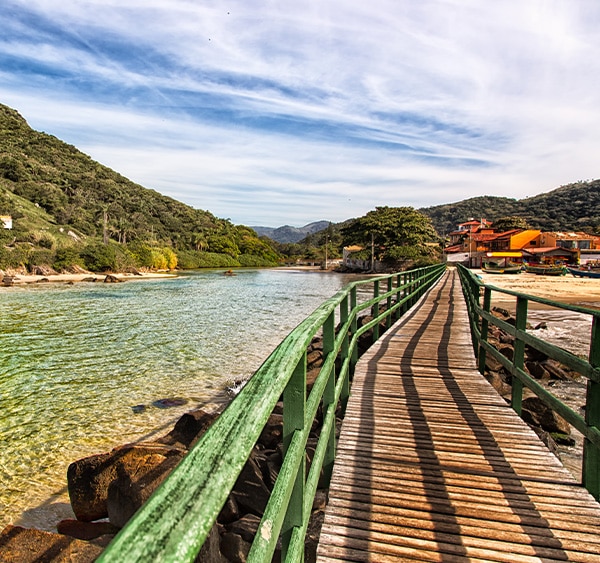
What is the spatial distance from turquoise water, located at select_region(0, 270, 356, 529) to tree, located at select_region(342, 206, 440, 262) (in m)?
48.7

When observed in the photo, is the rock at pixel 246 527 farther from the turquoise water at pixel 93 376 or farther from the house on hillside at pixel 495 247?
the house on hillside at pixel 495 247

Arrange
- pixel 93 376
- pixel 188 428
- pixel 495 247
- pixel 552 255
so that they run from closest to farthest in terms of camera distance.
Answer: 1. pixel 188 428
2. pixel 93 376
3. pixel 552 255
4. pixel 495 247

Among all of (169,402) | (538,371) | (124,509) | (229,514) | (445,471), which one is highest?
(445,471)

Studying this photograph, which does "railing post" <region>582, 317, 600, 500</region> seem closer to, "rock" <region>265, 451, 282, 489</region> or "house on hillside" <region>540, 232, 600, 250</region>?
"rock" <region>265, 451, 282, 489</region>

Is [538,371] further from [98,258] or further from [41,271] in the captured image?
[98,258]

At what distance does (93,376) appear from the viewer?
9.83 meters

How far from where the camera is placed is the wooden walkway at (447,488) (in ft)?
7.87

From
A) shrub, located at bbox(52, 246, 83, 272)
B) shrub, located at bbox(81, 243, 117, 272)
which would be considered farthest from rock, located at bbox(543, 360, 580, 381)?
shrub, located at bbox(81, 243, 117, 272)

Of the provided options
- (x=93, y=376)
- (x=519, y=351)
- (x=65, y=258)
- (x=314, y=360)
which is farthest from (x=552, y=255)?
(x=519, y=351)

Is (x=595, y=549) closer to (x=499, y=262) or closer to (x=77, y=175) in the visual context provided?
(x=499, y=262)

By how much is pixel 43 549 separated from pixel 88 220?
84618 millimetres

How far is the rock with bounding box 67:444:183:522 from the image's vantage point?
13.8 feet

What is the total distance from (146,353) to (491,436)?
10.4 meters

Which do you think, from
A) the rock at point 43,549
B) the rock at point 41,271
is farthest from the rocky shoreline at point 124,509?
the rock at point 41,271
